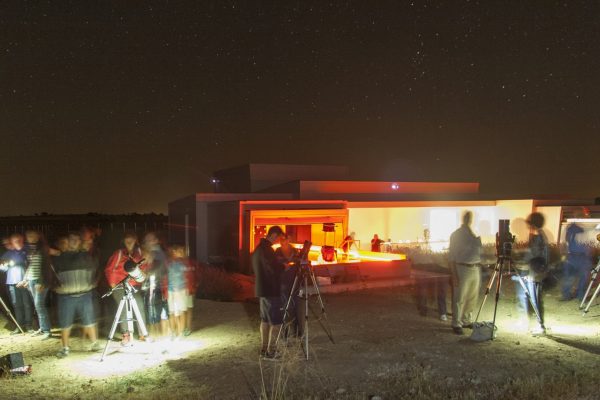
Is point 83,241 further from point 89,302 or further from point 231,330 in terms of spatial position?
point 231,330

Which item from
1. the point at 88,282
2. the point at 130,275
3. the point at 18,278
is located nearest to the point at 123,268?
the point at 130,275

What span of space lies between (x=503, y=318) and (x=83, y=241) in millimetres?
7366

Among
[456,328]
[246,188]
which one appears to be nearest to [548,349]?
[456,328]

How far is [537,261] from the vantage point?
8062 mm

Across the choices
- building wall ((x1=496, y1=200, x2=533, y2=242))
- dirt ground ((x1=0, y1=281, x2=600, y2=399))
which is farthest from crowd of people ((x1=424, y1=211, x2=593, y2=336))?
building wall ((x1=496, y1=200, x2=533, y2=242))

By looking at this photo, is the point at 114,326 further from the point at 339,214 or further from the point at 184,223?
the point at 184,223

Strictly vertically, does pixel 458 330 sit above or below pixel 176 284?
below

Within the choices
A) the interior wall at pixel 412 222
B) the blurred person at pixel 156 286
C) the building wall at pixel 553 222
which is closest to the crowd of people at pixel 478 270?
the blurred person at pixel 156 286

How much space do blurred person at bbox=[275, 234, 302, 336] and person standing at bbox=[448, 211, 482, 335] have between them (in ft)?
8.44

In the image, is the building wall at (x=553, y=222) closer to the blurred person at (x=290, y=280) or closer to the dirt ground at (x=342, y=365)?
the dirt ground at (x=342, y=365)

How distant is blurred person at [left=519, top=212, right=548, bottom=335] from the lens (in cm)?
805

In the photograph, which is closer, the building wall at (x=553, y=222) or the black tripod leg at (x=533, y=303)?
the black tripod leg at (x=533, y=303)

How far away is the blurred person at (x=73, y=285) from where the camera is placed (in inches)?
282

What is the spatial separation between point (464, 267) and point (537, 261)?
110 centimetres
